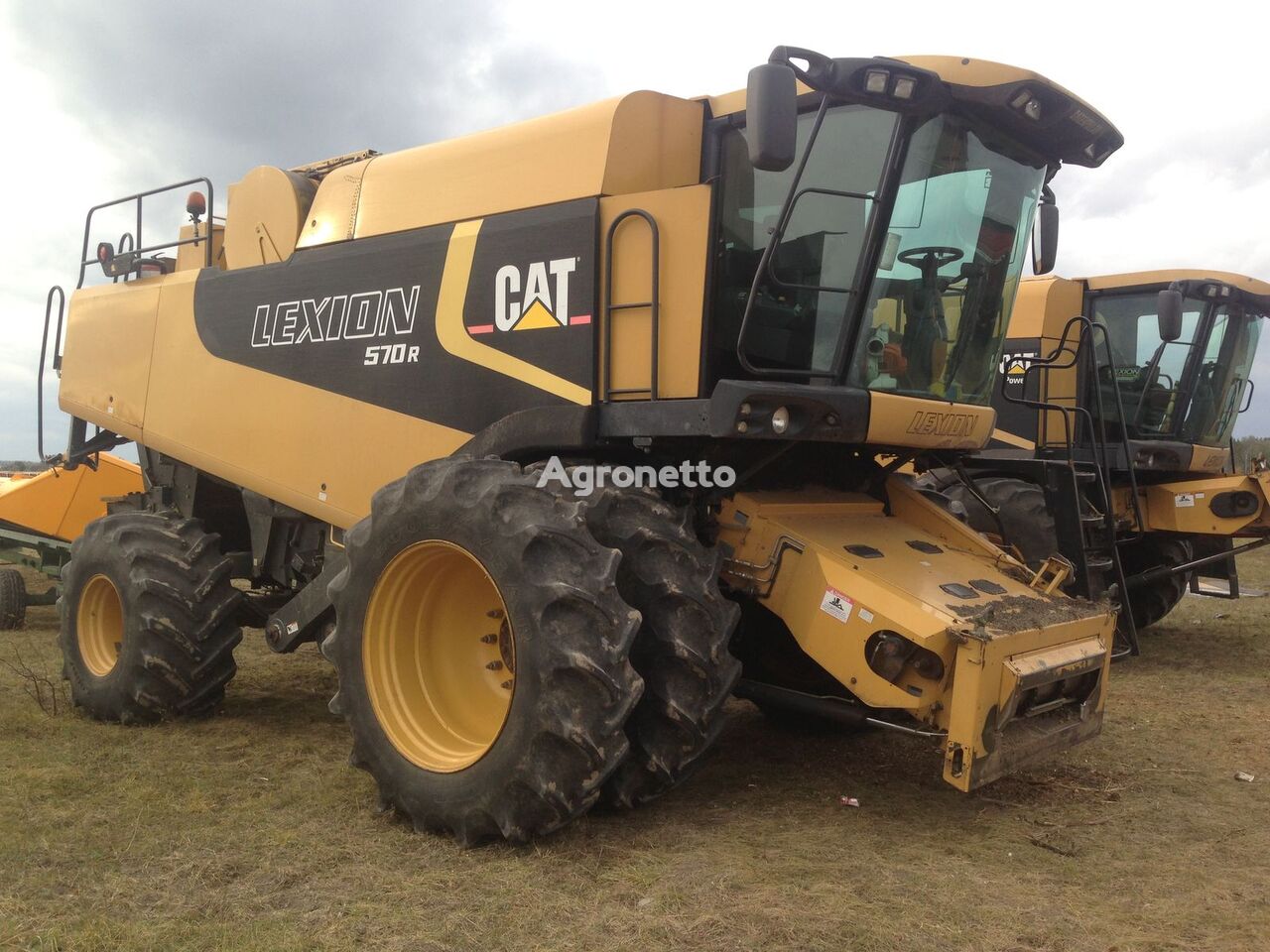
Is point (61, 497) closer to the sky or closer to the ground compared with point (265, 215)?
closer to the ground

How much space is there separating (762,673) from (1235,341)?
682 cm

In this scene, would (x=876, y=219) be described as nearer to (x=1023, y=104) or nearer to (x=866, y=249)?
(x=866, y=249)

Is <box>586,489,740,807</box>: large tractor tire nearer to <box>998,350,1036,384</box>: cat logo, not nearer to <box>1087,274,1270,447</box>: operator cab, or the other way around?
<box>998,350,1036,384</box>: cat logo

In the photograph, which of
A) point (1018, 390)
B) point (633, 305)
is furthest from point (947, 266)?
point (1018, 390)

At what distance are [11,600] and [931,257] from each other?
863 cm

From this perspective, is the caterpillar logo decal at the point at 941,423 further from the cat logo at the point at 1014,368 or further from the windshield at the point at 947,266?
the cat logo at the point at 1014,368

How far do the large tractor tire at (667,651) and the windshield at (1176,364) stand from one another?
6749 mm

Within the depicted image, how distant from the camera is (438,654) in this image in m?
4.46

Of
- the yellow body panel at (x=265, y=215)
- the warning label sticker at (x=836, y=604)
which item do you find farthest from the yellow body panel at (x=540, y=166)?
the warning label sticker at (x=836, y=604)

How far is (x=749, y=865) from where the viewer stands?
3564mm

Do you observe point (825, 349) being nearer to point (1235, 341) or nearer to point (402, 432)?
point (402, 432)

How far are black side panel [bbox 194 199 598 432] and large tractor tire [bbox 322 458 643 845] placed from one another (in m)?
0.72

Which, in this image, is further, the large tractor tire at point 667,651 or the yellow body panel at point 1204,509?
the yellow body panel at point 1204,509

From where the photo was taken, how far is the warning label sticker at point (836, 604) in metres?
3.96
